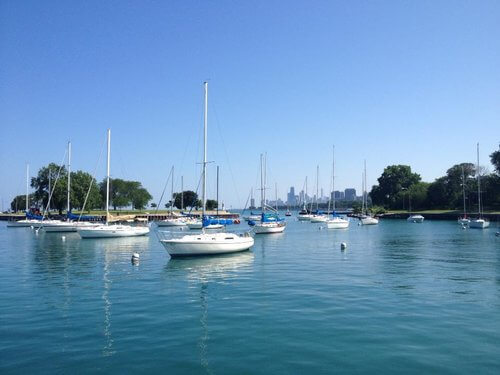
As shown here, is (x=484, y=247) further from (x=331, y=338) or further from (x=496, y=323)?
(x=331, y=338)

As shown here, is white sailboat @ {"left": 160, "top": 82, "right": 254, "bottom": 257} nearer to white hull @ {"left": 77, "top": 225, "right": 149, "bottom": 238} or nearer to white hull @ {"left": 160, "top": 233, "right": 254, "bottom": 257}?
white hull @ {"left": 160, "top": 233, "right": 254, "bottom": 257}

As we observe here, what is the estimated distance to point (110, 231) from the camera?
54531mm

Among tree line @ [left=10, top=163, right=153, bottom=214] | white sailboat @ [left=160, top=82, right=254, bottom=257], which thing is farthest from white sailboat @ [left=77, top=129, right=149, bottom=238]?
tree line @ [left=10, top=163, right=153, bottom=214]

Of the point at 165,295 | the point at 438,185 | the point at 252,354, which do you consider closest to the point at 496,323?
the point at 252,354

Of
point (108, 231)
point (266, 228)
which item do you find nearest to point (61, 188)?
point (108, 231)

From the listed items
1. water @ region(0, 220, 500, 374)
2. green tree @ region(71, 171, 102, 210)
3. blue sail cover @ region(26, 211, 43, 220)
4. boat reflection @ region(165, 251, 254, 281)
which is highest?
green tree @ region(71, 171, 102, 210)

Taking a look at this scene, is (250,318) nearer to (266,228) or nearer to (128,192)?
(266,228)

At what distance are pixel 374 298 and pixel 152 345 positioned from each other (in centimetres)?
1070

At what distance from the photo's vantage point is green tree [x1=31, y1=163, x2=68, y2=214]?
359 feet

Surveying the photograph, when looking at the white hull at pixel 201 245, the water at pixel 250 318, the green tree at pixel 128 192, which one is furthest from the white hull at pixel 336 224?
the green tree at pixel 128 192

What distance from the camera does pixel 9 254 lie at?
37562 mm

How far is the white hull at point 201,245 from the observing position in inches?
1262

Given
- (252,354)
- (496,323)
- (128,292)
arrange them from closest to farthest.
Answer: (252,354) → (496,323) → (128,292)

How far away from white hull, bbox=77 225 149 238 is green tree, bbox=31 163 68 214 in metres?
60.5
